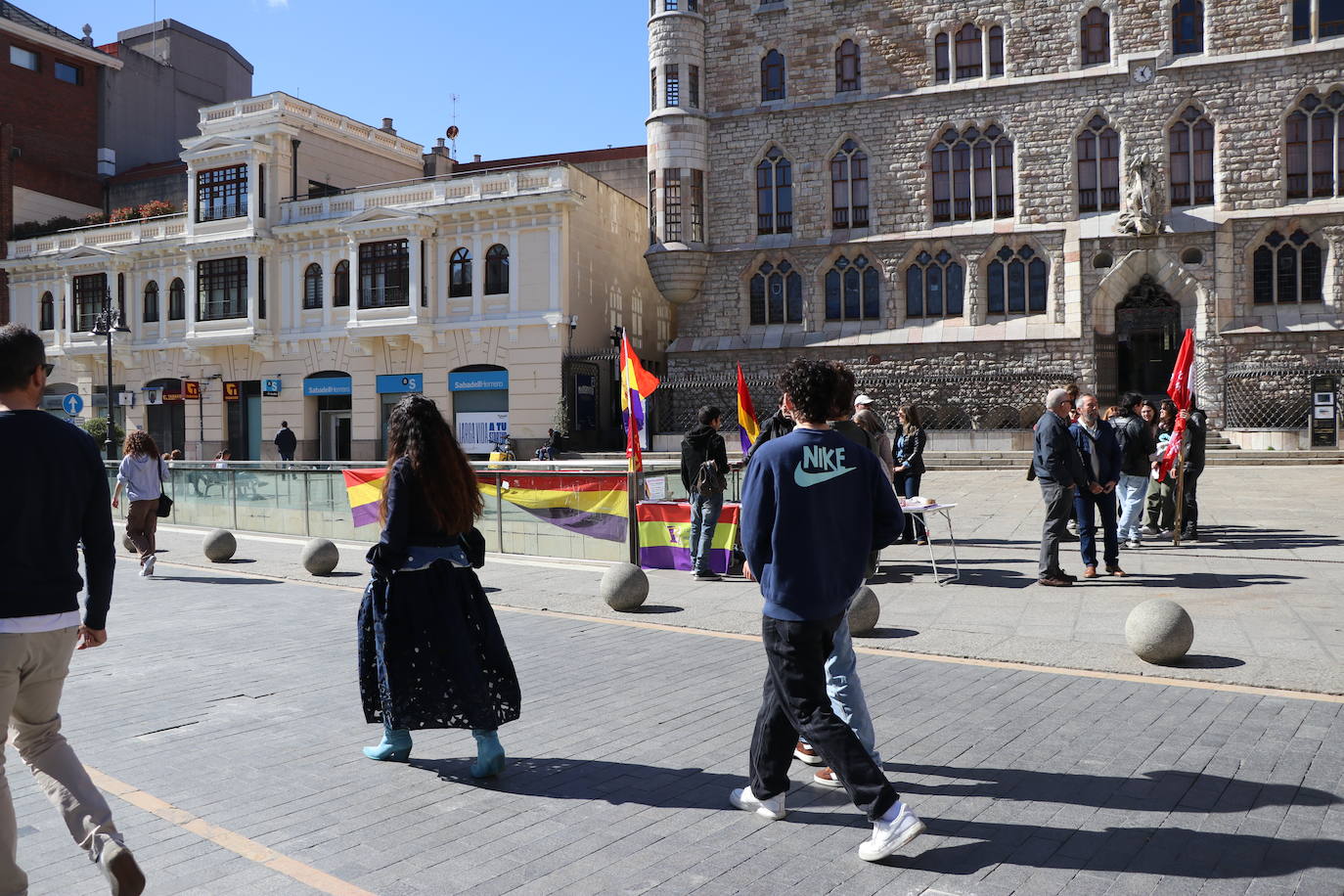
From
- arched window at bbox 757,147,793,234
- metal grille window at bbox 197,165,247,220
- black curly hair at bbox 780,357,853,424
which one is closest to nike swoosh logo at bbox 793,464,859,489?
black curly hair at bbox 780,357,853,424

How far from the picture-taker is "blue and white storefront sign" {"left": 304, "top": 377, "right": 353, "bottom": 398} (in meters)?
35.8

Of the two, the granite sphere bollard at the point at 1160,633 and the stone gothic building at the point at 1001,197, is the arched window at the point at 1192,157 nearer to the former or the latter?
the stone gothic building at the point at 1001,197

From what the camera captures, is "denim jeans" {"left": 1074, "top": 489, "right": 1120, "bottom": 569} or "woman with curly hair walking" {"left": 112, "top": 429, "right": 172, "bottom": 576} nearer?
"denim jeans" {"left": 1074, "top": 489, "right": 1120, "bottom": 569}

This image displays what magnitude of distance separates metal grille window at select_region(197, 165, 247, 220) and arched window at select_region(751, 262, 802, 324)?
19001 millimetres

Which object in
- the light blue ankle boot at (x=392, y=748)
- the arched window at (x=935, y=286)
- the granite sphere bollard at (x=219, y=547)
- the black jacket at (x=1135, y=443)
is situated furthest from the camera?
the arched window at (x=935, y=286)

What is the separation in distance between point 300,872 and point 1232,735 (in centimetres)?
466

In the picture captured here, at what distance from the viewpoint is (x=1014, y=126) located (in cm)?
3253

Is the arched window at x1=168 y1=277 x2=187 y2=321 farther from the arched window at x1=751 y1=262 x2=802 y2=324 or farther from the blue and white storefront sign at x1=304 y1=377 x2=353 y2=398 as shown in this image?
the arched window at x1=751 y1=262 x2=802 y2=324

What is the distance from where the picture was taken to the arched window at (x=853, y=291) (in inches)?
1345

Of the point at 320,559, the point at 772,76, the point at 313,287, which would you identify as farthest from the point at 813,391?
the point at 313,287

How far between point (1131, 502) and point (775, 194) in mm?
23950

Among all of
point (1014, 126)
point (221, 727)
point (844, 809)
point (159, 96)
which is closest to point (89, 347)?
point (159, 96)

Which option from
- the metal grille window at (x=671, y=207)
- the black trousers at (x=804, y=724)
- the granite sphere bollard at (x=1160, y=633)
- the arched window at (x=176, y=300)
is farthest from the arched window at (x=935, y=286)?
the black trousers at (x=804, y=724)

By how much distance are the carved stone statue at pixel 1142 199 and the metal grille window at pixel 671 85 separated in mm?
14859
